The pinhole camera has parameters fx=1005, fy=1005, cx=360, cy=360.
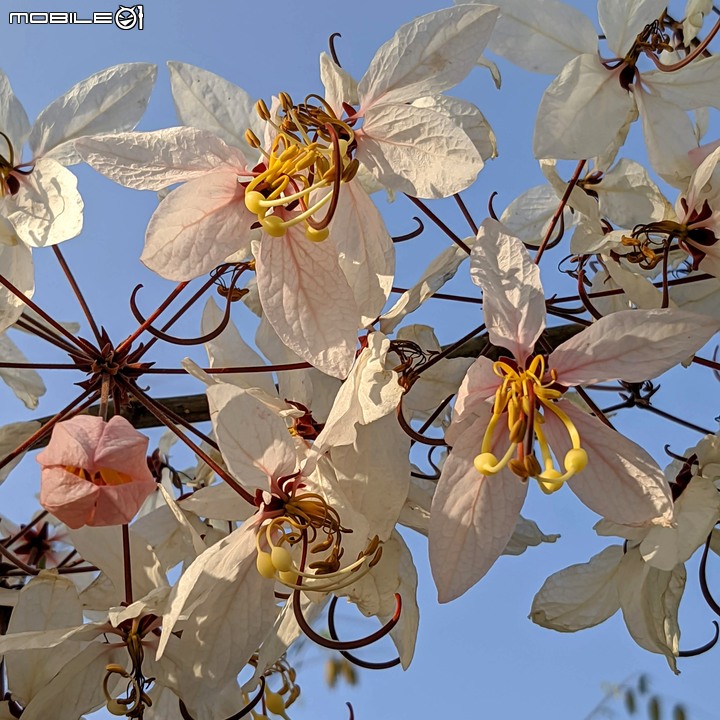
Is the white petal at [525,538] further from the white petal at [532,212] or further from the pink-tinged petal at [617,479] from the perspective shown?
the white petal at [532,212]

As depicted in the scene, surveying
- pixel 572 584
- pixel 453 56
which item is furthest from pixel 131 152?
pixel 572 584

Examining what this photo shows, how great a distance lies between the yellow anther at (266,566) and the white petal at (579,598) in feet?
1.04

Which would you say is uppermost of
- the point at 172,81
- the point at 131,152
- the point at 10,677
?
the point at 172,81

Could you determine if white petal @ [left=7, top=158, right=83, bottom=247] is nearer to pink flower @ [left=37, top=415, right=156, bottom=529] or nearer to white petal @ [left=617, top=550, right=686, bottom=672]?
pink flower @ [left=37, top=415, right=156, bottom=529]

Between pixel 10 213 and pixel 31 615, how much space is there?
0.32m

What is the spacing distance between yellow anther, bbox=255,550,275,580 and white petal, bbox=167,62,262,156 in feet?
1.07

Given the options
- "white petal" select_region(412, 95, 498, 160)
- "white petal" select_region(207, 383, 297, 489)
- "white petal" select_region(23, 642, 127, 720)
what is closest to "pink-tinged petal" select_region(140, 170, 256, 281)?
"white petal" select_region(207, 383, 297, 489)

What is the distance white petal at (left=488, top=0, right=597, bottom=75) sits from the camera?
79 cm

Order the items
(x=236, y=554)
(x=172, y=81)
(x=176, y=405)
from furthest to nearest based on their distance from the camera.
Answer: (x=176, y=405)
(x=172, y=81)
(x=236, y=554)

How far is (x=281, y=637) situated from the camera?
30.9 inches

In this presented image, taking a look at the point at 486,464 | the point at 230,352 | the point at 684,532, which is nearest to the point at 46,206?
the point at 230,352

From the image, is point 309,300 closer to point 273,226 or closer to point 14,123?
point 273,226

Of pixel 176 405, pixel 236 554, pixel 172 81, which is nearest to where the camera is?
pixel 236 554

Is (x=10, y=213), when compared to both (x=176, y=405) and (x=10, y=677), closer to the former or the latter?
(x=176, y=405)
